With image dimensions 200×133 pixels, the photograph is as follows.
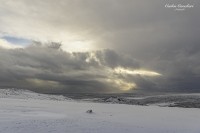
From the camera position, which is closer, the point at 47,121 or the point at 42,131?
the point at 42,131

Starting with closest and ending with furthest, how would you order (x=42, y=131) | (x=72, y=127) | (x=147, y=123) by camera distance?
(x=42, y=131) → (x=72, y=127) → (x=147, y=123)

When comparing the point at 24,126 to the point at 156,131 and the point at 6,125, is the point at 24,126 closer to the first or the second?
the point at 6,125

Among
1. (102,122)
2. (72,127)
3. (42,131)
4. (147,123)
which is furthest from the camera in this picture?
(147,123)

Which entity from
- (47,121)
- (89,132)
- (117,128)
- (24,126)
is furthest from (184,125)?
(24,126)

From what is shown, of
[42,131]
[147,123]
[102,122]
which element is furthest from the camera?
[147,123]

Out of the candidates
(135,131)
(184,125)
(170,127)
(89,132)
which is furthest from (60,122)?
(184,125)

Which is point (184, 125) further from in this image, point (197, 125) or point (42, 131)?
point (42, 131)

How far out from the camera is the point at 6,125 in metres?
28.3

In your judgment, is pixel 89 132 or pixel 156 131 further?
pixel 156 131

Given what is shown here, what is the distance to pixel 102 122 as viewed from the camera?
33.6m

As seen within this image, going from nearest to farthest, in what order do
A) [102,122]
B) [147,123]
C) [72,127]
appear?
[72,127] → [102,122] → [147,123]

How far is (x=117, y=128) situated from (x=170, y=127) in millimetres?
6253

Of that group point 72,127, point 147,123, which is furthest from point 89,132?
point 147,123

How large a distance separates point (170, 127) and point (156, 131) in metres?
3.12
